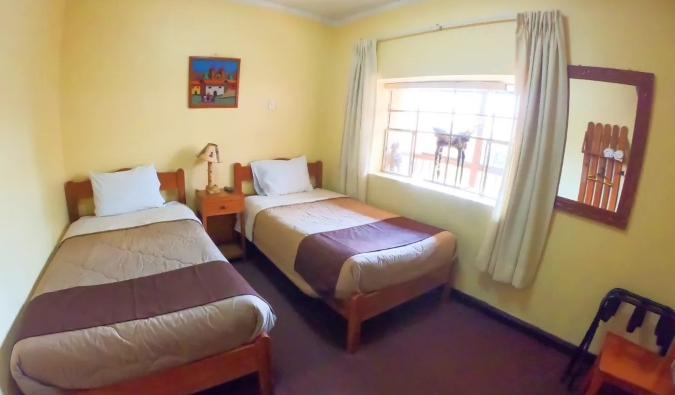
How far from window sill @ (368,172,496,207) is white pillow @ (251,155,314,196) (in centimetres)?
75

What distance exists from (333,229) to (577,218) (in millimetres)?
1567

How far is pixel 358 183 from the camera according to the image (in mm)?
3555

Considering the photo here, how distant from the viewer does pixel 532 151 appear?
7.35ft

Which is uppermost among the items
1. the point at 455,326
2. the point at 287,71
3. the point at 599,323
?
the point at 287,71

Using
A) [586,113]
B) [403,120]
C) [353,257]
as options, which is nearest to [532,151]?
[586,113]

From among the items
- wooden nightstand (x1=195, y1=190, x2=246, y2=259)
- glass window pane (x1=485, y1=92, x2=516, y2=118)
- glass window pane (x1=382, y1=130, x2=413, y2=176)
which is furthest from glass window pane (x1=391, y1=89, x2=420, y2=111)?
Answer: wooden nightstand (x1=195, y1=190, x2=246, y2=259)

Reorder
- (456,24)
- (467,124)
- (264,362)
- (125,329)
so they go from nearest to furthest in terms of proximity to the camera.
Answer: (125,329), (264,362), (456,24), (467,124)

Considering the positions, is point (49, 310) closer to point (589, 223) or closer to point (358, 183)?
point (358, 183)

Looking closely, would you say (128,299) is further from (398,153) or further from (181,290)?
(398,153)

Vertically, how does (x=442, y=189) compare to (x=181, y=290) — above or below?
above

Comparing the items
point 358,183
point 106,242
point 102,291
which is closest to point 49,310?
point 102,291

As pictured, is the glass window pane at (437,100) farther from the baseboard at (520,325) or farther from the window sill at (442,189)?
the baseboard at (520,325)

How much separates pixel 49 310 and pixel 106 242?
812mm

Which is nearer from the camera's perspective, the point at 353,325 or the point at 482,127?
the point at 353,325
